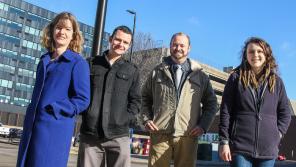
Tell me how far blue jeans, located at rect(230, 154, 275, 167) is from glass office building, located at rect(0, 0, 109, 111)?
8287 cm

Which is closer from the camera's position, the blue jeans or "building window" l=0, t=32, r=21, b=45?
the blue jeans

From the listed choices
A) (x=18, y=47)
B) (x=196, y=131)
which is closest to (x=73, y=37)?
(x=196, y=131)

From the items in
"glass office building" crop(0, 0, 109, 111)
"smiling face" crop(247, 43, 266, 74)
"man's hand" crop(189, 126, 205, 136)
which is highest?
"glass office building" crop(0, 0, 109, 111)

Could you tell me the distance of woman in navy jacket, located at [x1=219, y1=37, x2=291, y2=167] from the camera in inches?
159

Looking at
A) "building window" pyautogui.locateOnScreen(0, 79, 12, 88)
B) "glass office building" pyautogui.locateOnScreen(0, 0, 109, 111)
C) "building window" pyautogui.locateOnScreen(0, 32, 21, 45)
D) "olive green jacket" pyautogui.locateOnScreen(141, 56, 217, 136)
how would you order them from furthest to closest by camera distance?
"building window" pyautogui.locateOnScreen(0, 32, 21, 45), "glass office building" pyautogui.locateOnScreen(0, 0, 109, 111), "building window" pyautogui.locateOnScreen(0, 79, 12, 88), "olive green jacket" pyautogui.locateOnScreen(141, 56, 217, 136)

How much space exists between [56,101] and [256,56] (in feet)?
6.47

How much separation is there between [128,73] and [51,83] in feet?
3.44

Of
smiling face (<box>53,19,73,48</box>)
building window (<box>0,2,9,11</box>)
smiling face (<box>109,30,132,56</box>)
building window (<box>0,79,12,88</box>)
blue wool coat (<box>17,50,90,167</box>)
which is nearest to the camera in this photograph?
blue wool coat (<box>17,50,90,167</box>)

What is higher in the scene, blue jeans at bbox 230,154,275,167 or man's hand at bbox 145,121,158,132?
man's hand at bbox 145,121,158,132

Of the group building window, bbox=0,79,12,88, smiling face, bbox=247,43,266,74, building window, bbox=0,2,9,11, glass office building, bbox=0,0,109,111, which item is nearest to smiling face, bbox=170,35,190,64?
smiling face, bbox=247,43,266,74

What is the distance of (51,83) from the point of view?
149 inches

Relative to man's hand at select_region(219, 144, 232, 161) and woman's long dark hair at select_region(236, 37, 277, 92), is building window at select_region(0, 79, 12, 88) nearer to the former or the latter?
woman's long dark hair at select_region(236, 37, 277, 92)

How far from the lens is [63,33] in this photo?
4105mm

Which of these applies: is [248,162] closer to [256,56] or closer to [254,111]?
[254,111]
